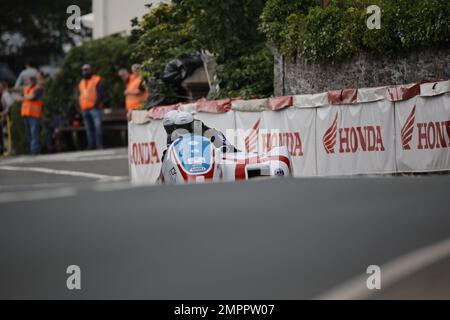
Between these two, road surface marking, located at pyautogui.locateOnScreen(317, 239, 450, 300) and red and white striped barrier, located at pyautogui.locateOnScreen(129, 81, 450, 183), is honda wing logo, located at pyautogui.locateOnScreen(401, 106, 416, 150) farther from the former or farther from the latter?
road surface marking, located at pyautogui.locateOnScreen(317, 239, 450, 300)

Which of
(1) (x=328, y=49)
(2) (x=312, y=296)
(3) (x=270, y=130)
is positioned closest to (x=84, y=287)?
(2) (x=312, y=296)

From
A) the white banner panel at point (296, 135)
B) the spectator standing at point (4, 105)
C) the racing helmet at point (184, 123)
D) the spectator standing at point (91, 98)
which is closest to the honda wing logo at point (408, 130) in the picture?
the white banner panel at point (296, 135)

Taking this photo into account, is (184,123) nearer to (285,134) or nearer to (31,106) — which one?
(285,134)

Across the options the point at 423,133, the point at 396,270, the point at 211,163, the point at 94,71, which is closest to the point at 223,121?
the point at 423,133

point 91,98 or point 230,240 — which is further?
point 91,98

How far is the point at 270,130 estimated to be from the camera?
66.4 ft

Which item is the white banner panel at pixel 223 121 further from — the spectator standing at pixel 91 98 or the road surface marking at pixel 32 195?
the spectator standing at pixel 91 98

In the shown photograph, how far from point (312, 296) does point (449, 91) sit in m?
9.90

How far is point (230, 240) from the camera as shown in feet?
36.4

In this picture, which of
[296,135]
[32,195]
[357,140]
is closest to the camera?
[32,195]

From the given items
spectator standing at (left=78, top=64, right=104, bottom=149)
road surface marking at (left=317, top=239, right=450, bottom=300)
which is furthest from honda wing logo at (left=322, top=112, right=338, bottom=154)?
spectator standing at (left=78, top=64, right=104, bottom=149)

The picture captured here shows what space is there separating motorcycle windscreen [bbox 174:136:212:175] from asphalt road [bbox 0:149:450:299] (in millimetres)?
412

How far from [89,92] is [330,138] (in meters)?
10.6

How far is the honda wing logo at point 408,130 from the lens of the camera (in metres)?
18.2
